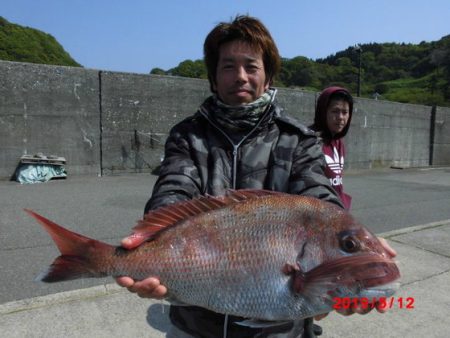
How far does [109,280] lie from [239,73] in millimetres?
3010

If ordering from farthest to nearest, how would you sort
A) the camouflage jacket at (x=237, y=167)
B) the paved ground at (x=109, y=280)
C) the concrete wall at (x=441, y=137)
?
1. the concrete wall at (x=441, y=137)
2. the paved ground at (x=109, y=280)
3. the camouflage jacket at (x=237, y=167)

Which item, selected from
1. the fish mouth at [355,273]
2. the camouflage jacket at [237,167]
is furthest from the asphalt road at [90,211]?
the fish mouth at [355,273]

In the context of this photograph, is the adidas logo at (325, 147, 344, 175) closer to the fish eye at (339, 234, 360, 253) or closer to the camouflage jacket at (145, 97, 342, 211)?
the camouflage jacket at (145, 97, 342, 211)

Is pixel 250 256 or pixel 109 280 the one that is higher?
pixel 250 256

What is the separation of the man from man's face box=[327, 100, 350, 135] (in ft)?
8.01

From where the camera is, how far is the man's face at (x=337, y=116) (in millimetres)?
4336

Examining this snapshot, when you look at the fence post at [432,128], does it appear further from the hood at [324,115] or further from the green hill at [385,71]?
the green hill at [385,71]

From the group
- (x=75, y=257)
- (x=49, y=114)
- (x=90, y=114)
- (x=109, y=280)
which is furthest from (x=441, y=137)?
(x=75, y=257)

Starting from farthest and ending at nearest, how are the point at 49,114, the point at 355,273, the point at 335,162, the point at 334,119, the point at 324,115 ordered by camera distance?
the point at 49,114, the point at 324,115, the point at 334,119, the point at 335,162, the point at 355,273

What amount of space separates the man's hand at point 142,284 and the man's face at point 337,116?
10.6 feet

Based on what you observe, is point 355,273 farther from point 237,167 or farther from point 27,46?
point 27,46

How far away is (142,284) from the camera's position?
1.52m

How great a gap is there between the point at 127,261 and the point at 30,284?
2922 millimetres

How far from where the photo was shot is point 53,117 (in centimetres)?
987
